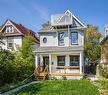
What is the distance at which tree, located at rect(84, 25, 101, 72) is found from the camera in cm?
4069

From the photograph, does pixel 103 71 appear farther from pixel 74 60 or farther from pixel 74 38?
pixel 74 38

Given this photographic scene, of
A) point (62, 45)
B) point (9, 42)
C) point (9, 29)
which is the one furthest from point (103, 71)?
point (9, 29)

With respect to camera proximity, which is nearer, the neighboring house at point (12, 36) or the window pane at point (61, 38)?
the window pane at point (61, 38)

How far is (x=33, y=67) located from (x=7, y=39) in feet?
33.5

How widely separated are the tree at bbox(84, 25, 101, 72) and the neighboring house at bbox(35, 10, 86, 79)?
9.33 meters

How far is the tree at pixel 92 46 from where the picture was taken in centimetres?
4069

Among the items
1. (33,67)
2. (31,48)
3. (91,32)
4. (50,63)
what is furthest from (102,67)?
(91,32)

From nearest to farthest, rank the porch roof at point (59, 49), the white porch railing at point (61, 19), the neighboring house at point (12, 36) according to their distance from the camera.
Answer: the porch roof at point (59, 49), the white porch railing at point (61, 19), the neighboring house at point (12, 36)

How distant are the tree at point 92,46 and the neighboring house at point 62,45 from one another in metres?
9.33

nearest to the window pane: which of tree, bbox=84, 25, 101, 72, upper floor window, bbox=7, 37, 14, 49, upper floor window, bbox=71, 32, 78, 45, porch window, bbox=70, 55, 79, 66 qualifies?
upper floor window, bbox=71, 32, 78, 45

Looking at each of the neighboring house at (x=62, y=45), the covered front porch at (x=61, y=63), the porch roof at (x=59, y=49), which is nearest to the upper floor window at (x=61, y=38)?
the neighboring house at (x=62, y=45)

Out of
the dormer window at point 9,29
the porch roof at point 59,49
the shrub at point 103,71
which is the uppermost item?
the dormer window at point 9,29

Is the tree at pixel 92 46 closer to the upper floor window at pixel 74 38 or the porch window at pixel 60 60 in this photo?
the upper floor window at pixel 74 38

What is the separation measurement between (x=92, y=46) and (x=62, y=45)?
11034 millimetres
